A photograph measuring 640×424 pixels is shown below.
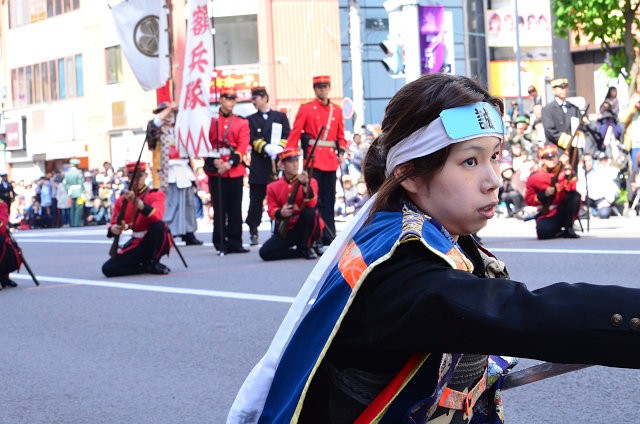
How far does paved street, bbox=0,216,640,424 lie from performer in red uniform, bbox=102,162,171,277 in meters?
0.23

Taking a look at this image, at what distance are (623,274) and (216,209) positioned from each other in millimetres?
6886

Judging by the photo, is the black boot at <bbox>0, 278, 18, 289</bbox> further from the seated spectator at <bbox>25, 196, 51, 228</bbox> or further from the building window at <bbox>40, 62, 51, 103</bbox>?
the building window at <bbox>40, 62, 51, 103</bbox>

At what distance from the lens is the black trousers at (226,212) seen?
49.2 feet

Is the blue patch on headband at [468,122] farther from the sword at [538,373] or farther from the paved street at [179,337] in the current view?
the paved street at [179,337]

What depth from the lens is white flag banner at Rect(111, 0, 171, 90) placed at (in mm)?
17438

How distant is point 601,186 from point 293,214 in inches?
258

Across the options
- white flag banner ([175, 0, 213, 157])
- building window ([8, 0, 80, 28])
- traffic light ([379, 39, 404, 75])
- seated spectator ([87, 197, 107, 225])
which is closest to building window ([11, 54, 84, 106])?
building window ([8, 0, 80, 28])

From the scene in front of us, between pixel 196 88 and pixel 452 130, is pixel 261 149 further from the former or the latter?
pixel 452 130

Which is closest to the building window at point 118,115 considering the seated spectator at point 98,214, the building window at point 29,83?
the building window at point 29,83

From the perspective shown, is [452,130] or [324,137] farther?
[324,137]

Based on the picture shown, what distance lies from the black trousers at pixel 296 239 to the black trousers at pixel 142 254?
121 centimetres

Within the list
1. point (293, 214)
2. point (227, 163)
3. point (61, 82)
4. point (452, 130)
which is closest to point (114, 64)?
point (61, 82)

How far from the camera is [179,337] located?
7789 millimetres

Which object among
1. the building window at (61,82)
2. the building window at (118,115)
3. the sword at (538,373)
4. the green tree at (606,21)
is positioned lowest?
the sword at (538,373)
